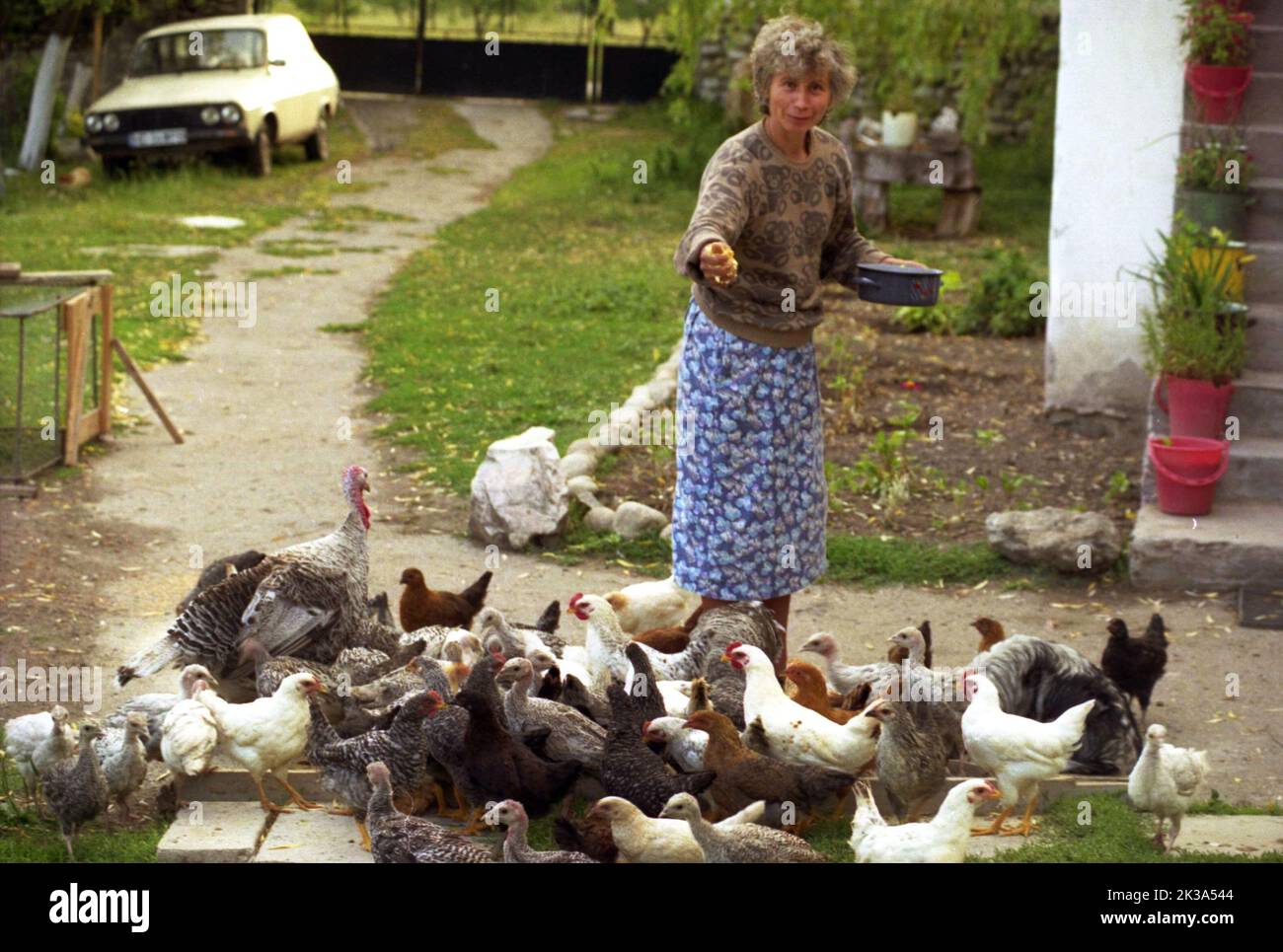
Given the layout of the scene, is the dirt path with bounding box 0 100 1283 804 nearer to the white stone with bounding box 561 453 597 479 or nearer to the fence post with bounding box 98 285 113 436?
the fence post with bounding box 98 285 113 436

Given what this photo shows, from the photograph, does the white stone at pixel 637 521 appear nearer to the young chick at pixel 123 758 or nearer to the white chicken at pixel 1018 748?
the white chicken at pixel 1018 748

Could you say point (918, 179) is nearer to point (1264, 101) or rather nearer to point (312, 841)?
point (1264, 101)

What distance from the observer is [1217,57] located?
29.7 ft

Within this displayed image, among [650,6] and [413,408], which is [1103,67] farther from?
[650,6]

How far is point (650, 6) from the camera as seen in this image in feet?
96.8

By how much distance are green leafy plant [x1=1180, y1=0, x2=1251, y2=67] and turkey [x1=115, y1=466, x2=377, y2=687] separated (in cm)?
574

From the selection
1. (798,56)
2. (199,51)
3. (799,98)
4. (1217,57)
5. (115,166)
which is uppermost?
(199,51)

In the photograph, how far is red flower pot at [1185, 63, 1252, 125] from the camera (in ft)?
29.8

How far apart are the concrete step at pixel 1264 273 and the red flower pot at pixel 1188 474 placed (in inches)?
60.2

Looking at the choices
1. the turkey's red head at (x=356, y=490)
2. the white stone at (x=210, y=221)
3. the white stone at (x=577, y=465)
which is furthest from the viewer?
the white stone at (x=210, y=221)

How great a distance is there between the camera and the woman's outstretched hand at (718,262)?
4.99 metres

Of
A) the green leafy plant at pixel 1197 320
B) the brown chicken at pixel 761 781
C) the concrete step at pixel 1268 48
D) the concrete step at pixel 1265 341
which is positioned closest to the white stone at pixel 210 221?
the concrete step at pixel 1268 48

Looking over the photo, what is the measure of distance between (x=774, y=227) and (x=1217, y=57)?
4.64 meters

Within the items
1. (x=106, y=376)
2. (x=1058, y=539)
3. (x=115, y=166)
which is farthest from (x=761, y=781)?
(x=115, y=166)
